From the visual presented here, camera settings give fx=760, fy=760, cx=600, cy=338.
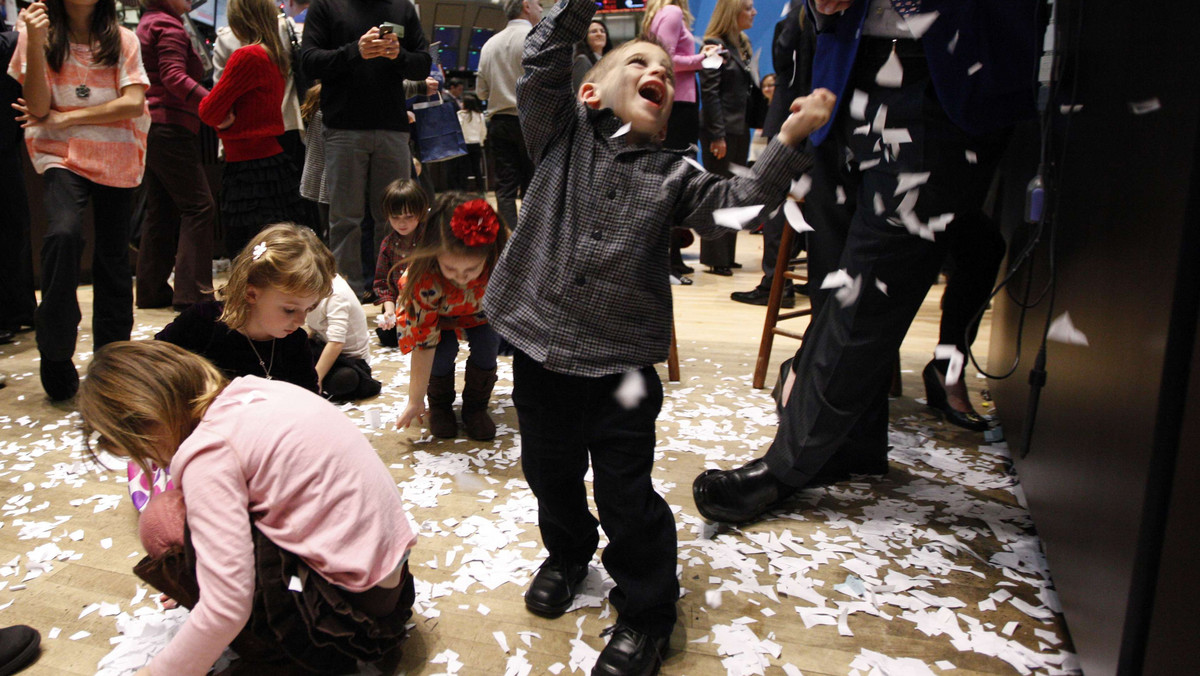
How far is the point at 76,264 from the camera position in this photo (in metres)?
2.40

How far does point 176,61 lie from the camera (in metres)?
3.29

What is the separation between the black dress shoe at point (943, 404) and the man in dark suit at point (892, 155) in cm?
89

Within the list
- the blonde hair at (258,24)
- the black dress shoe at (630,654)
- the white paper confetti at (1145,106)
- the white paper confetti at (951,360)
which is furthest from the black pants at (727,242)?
the black dress shoe at (630,654)

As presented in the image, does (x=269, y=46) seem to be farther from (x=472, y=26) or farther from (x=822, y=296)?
(x=472, y=26)

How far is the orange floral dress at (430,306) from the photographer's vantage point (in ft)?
6.98

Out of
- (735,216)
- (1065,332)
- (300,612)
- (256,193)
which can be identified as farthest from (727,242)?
(300,612)

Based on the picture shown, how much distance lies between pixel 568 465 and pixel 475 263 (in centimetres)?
79

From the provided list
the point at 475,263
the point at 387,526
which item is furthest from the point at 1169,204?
the point at 475,263

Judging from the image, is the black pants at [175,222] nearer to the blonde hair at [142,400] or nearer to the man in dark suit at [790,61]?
the blonde hair at [142,400]

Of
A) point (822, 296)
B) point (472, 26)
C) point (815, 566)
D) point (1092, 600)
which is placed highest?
Answer: point (472, 26)

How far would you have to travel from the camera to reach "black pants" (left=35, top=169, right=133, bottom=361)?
2.35 m

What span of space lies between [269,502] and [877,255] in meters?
1.24

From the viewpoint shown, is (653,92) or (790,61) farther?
(790,61)

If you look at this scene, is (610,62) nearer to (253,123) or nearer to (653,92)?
(653,92)
